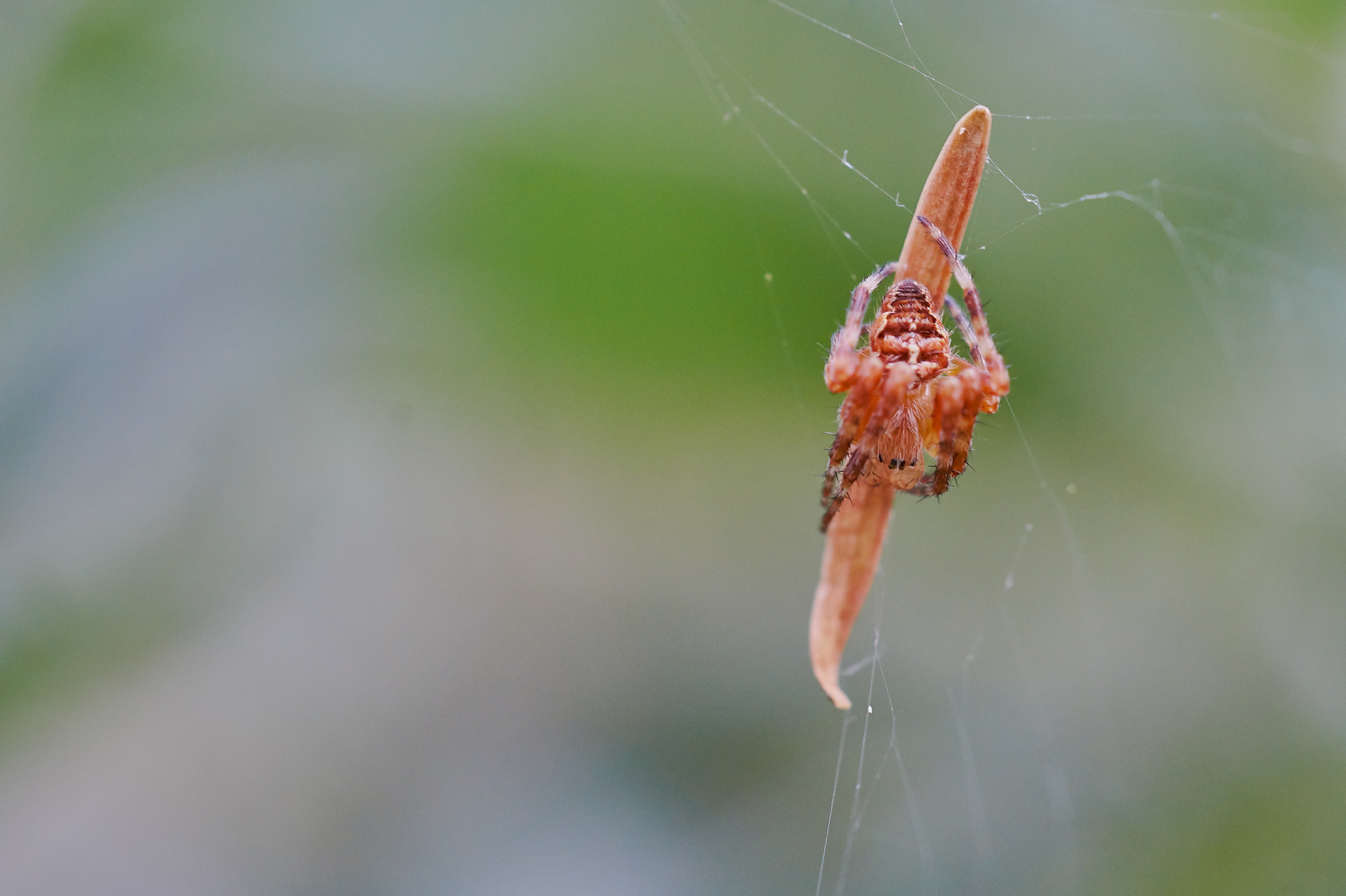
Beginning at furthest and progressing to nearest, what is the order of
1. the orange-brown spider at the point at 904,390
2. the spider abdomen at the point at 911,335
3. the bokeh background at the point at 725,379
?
the bokeh background at the point at 725,379 → the spider abdomen at the point at 911,335 → the orange-brown spider at the point at 904,390

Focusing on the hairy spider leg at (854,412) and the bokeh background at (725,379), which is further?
the bokeh background at (725,379)

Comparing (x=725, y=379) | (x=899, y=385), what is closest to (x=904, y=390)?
(x=899, y=385)

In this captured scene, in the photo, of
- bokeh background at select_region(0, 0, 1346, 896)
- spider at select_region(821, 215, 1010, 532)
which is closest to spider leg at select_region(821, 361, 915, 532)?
spider at select_region(821, 215, 1010, 532)

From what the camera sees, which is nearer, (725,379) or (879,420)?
(879,420)

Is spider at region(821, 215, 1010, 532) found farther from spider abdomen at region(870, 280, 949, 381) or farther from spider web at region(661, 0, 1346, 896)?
spider web at region(661, 0, 1346, 896)

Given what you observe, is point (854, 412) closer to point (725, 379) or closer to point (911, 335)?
point (911, 335)

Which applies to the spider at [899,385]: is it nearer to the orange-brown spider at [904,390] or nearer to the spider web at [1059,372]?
the orange-brown spider at [904,390]

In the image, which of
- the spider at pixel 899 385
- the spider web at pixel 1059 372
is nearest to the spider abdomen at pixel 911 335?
the spider at pixel 899 385

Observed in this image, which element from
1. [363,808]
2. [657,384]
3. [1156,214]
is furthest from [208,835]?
[1156,214]

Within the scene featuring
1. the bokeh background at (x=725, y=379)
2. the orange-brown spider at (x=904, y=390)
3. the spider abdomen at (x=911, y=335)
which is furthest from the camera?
the bokeh background at (x=725, y=379)
